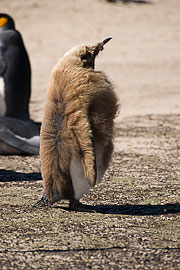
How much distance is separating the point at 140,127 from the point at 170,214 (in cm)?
400

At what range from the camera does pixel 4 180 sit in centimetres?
479

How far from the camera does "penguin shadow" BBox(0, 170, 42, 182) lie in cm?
483

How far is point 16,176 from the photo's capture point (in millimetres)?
4965

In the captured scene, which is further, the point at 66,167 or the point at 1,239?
the point at 66,167

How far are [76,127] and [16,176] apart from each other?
1593mm

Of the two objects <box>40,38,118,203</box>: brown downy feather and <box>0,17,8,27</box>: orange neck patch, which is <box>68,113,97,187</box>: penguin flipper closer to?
<box>40,38,118,203</box>: brown downy feather

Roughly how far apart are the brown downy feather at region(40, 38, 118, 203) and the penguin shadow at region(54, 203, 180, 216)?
23 centimetres

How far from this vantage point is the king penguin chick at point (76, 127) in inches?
140

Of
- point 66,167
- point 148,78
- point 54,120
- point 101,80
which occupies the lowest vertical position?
point 148,78

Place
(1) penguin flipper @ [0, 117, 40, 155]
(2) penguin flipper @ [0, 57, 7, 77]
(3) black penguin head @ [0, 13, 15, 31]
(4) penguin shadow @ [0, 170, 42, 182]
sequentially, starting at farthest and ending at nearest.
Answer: (3) black penguin head @ [0, 13, 15, 31]
(2) penguin flipper @ [0, 57, 7, 77]
(1) penguin flipper @ [0, 117, 40, 155]
(4) penguin shadow @ [0, 170, 42, 182]

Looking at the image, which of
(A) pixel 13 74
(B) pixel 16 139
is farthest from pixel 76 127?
(A) pixel 13 74

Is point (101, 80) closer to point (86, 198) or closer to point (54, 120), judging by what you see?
point (54, 120)

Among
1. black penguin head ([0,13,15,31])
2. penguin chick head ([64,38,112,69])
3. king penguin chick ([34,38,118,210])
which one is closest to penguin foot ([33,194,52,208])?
king penguin chick ([34,38,118,210])

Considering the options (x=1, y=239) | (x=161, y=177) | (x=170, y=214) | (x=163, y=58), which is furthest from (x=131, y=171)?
(x=163, y=58)
